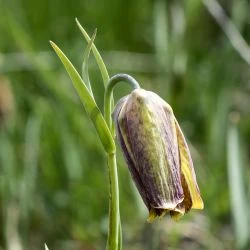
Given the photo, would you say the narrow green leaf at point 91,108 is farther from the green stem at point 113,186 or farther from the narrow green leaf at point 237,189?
the narrow green leaf at point 237,189

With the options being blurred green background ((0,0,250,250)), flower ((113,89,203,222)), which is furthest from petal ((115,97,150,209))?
blurred green background ((0,0,250,250))

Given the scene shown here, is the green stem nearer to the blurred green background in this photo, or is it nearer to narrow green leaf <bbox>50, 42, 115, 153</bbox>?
narrow green leaf <bbox>50, 42, 115, 153</bbox>

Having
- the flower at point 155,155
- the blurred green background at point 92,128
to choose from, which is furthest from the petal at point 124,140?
the blurred green background at point 92,128

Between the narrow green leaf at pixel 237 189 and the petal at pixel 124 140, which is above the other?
the petal at pixel 124 140

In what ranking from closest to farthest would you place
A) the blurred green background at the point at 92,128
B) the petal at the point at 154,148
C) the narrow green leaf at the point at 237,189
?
the petal at the point at 154,148 → the narrow green leaf at the point at 237,189 → the blurred green background at the point at 92,128

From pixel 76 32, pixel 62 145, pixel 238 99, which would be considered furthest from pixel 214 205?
pixel 76 32

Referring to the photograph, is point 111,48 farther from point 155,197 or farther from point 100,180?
point 155,197
